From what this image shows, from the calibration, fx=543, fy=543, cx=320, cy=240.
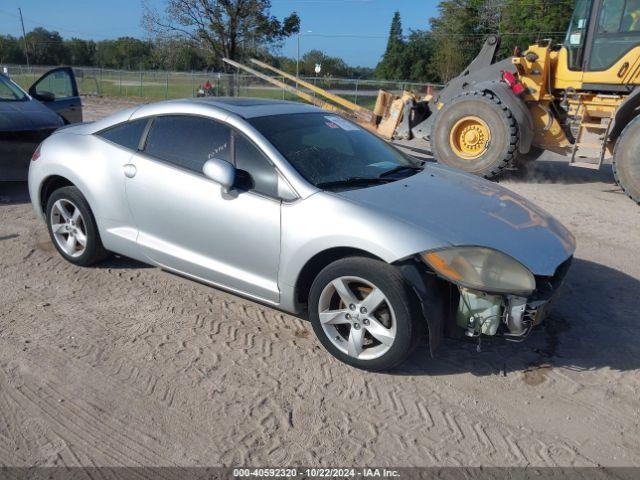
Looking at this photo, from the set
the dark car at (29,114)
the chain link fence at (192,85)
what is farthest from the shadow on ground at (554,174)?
the chain link fence at (192,85)

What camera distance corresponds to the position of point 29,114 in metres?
7.08

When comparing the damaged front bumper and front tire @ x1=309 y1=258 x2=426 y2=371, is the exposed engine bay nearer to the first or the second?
the damaged front bumper

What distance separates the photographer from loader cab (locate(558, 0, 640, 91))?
315 inches

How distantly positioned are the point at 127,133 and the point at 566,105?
7.33 metres

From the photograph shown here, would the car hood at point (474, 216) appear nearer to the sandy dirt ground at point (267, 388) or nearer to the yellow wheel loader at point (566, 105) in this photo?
the sandy dirt ground at point (267, 388)

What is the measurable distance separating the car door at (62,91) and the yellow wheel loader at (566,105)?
597 cm

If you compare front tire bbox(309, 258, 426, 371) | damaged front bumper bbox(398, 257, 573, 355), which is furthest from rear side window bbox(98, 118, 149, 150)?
damaged front bumper bbox(398, 257, 573, 355)

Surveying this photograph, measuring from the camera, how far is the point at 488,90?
892 centimetres

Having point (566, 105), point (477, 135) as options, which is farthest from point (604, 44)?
point (477, 135)

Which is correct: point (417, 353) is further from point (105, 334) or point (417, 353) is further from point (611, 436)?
point (105, 334)

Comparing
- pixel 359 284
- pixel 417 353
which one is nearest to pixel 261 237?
pixel 359 284

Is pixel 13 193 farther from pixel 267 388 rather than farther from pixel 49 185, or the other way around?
pixel 267 388

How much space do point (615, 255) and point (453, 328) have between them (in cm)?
315

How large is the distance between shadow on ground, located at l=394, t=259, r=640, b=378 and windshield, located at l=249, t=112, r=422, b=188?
1277 millimetres
